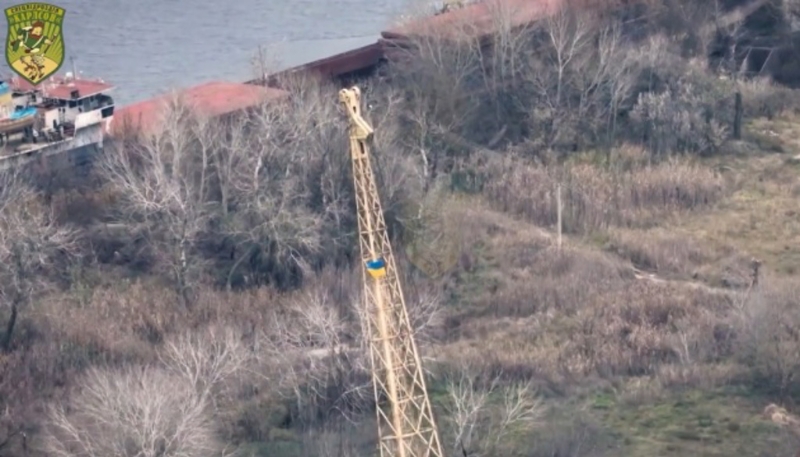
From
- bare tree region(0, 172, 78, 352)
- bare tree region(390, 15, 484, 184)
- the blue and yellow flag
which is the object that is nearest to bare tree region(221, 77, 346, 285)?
bare tree region(390, 15, 484, 184)

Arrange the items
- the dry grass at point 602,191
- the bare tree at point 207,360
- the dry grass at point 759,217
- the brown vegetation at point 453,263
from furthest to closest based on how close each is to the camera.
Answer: the dry grass at point 602,191, the dry grass at point 759,217, the brown vegetation at point 453,263, the bare tree at point 207,360

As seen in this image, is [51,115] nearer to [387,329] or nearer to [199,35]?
[199,35]

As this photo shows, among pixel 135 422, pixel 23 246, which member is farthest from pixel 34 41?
pixel 135 422

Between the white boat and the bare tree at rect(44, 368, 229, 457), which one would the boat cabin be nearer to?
the white boat

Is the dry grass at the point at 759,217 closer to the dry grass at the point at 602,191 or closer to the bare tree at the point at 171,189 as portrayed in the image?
the dry grass at the point at 602,191

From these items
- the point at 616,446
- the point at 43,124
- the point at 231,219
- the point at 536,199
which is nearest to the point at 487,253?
the point at 536,199

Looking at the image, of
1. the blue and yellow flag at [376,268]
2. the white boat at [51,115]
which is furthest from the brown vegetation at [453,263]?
the blue and yellow flag at [376,268]

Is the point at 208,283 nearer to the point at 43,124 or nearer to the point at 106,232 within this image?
the point at 106,232
